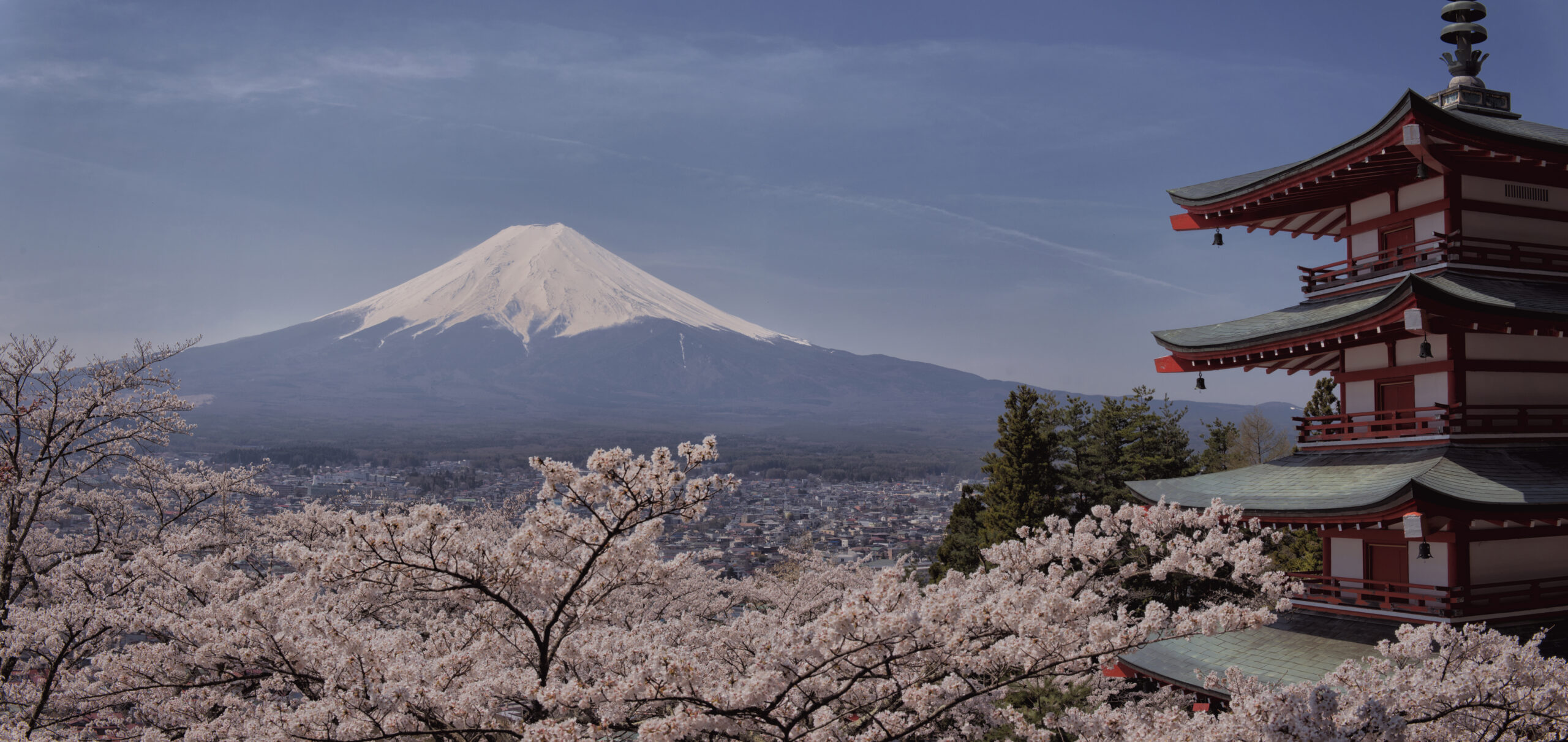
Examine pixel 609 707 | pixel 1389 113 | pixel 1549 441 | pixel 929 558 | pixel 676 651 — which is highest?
pixel 1389 113

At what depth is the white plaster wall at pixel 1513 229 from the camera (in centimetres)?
901

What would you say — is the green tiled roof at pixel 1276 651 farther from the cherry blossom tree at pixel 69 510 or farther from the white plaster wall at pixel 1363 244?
the cherry blossom tree at pixel 69 510

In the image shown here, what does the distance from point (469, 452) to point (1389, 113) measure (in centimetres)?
8480

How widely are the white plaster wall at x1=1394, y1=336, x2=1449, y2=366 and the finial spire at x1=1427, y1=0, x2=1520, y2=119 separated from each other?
327 cm

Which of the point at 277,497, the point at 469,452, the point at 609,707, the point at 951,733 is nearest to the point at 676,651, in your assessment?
the point at 609,707

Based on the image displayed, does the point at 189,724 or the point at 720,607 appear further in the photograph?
the point at 720,607

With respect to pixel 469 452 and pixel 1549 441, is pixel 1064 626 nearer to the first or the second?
pixel 1549 441

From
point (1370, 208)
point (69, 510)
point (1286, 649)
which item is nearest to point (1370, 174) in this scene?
point (1370, 208)

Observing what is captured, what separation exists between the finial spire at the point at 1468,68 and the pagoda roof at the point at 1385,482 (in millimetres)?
4206

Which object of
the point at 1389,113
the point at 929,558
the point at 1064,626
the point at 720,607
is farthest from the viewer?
the point at 929,558

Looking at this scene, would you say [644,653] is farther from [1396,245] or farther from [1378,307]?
[1396,245]

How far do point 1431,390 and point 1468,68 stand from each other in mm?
4464

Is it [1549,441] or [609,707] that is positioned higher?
[1549,441]

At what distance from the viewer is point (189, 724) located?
7.11 metres
